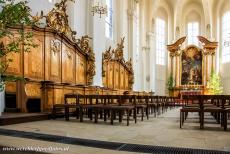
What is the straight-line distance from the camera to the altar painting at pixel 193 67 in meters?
25.4

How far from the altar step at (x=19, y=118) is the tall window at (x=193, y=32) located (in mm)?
22498

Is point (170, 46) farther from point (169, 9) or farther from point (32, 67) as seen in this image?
point (32, 67)

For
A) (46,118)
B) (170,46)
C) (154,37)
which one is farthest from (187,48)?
(46,118)

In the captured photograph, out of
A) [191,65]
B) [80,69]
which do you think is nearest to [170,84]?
[191,65]

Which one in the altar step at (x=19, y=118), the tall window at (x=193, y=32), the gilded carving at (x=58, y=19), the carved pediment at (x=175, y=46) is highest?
the tall window at (x=193, y=32)

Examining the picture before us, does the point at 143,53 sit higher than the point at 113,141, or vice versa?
the point at 143,53

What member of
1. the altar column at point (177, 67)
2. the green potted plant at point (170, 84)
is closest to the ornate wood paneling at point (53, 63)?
the green potted plant at point (170, 84)

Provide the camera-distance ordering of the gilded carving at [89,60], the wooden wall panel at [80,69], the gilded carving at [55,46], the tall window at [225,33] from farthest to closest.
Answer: the tall window at [225,33], the gilded carving at [89,60], the wooden wall panel at [80,69], the gilded carving at [55,46]

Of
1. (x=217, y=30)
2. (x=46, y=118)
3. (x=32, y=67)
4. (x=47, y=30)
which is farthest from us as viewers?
(x=217, y=30)

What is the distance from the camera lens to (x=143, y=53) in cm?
2362

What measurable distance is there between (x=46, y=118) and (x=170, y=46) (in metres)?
19.6

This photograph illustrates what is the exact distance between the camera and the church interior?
4.10m

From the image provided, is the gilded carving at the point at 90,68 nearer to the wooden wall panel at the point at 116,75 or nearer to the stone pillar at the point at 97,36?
the stone pillar at the point at 97,36

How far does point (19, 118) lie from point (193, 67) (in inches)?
831
